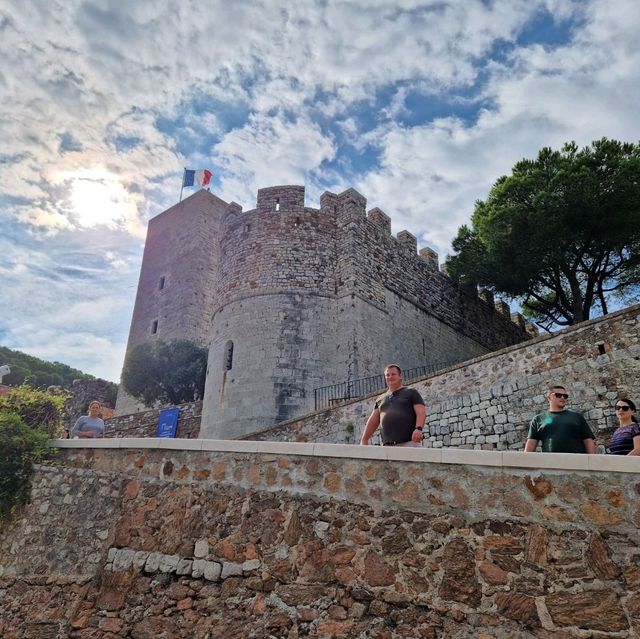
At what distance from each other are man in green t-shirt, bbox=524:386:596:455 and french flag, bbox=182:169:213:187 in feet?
92.7

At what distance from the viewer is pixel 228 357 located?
49.9 ft

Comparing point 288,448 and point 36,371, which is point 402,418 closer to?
point 288,448

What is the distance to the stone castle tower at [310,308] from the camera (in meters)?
14.4

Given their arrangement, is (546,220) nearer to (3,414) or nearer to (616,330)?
(616,330)

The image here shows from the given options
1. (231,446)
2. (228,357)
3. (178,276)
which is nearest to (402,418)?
(231,446)

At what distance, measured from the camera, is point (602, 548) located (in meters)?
3.43

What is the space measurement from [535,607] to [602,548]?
589 mm

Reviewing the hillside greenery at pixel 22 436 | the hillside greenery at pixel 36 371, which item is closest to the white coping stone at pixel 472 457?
the hillside greenery at pixel 22 436

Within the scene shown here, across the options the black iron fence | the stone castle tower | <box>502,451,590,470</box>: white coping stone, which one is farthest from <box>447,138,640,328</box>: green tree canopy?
<box>502,451,590,470</box>: white coping stone

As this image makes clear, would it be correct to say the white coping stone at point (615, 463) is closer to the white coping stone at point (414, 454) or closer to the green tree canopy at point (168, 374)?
the white coping stone at point (414, 454)

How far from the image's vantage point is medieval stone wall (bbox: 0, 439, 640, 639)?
348cm

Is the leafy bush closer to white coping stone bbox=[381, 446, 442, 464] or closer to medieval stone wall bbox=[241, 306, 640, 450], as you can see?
white coping stone bbox=[381, 446, 442, 464]

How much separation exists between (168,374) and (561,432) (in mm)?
19349

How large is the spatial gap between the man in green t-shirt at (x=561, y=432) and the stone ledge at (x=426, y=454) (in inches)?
34.3
